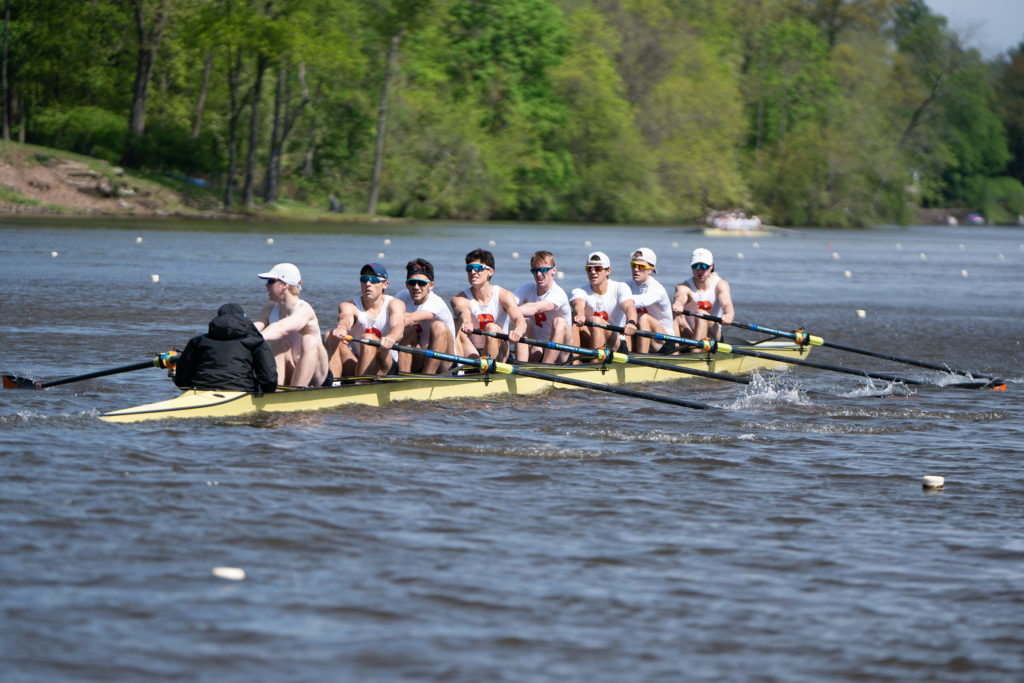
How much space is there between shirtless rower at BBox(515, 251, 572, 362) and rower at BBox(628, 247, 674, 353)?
124cm

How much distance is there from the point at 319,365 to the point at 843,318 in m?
14.1

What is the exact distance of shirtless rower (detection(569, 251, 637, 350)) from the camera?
1398 cm

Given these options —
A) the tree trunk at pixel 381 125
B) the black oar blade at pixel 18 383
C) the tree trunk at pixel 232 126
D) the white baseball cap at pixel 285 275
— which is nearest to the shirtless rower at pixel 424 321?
the white baseball cap at pixel 285 275

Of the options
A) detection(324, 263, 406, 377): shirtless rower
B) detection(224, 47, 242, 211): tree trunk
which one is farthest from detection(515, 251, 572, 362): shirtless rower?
detection(224, 47, 242, 211): tree trunk

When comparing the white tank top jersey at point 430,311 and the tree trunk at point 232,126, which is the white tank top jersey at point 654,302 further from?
the tree trunk at point 232,126

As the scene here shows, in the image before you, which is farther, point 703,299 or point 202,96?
point 202,96

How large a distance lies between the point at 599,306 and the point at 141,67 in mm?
41062

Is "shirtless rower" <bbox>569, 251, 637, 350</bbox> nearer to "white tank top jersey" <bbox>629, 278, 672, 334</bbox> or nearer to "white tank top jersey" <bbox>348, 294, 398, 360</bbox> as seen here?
"white tank top jersey" <bbox>629, 278, 672, 334</bbox>

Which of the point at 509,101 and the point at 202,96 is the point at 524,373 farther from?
the point at 509,101

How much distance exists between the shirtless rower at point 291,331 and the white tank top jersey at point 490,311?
2.23 m

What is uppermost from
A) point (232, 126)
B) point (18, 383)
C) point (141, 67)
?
point (141, 67)

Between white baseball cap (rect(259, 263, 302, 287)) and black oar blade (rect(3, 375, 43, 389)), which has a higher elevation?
white baseball cap (rect(259, 263, 302, 287))

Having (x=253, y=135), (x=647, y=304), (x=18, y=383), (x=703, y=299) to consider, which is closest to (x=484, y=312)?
(x=647, y=304)

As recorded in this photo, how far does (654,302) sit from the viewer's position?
576 inches
